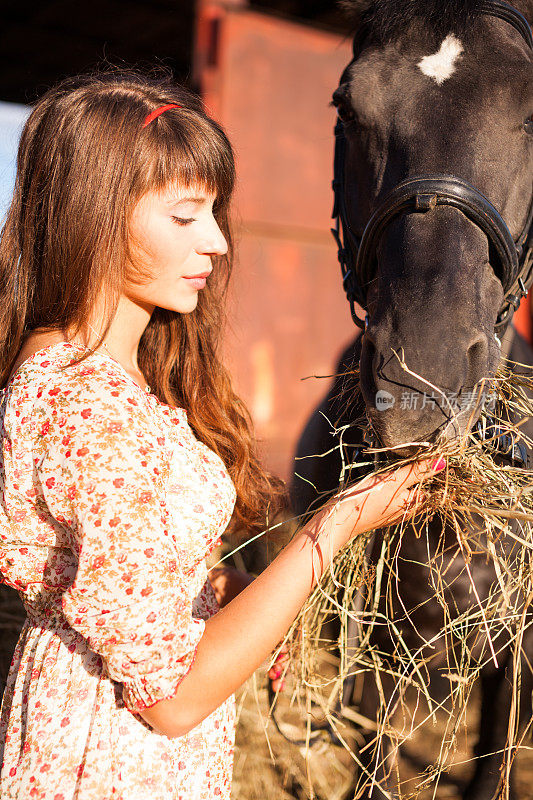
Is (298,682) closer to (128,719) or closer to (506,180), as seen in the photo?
(128,719)

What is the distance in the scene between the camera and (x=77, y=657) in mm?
1194

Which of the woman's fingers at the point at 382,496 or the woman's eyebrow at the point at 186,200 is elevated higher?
the woman's eyebrow at the point at 186,200

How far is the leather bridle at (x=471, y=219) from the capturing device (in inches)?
58.1

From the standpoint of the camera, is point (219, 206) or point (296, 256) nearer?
point (219, 206)

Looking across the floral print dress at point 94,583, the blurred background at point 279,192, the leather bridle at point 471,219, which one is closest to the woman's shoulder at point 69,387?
the floral print dress at point 94,583

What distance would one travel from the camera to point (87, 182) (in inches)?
Result: 49.8

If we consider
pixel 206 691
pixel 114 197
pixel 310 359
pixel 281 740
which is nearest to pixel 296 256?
pixel 310 359

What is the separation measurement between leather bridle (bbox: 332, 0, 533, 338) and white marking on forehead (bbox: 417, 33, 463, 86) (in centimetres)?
14

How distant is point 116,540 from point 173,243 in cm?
57

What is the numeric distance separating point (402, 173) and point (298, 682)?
47.9 inches

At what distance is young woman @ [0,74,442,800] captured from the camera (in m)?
1.06

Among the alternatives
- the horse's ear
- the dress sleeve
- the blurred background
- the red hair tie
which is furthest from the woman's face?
the blurred background

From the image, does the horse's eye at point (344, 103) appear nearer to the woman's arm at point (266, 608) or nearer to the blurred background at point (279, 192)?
the woman's arm at point (266, 608)

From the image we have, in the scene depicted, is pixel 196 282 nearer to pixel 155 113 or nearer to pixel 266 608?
pixel 155 113
